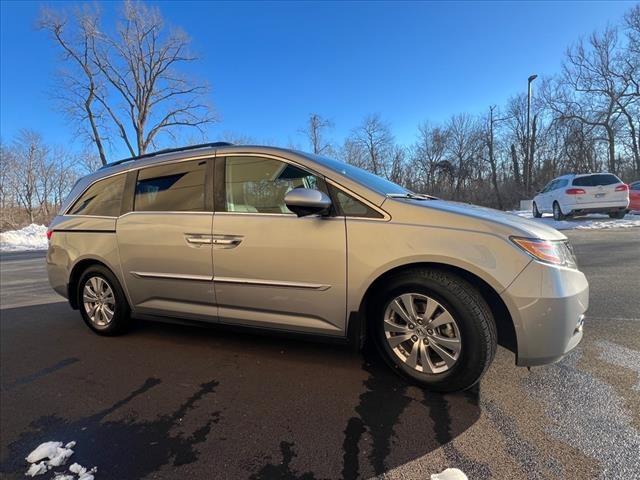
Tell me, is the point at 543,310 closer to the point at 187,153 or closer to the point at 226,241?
the point at 226,241

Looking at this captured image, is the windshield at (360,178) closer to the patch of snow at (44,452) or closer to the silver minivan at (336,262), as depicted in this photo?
the silver minivan at (336,262)

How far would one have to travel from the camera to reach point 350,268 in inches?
104

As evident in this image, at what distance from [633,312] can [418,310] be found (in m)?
3.04

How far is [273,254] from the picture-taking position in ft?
9.38

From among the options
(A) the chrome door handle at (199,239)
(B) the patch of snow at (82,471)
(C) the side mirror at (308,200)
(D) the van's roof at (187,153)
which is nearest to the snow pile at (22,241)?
(D) the van's roof at (187,153)

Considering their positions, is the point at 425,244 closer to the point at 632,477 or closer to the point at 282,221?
the point at 282,221

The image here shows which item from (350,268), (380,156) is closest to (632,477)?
(350,268)

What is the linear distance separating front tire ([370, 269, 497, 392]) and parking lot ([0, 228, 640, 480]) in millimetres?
160

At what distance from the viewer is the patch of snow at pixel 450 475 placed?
5.84 feet

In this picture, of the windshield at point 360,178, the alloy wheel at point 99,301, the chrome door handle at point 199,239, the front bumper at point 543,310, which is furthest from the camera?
the alloy wheel at point 99,301

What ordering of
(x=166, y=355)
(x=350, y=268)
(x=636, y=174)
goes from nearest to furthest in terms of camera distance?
(x=350, y=268)
(x=166, y=355)
(x=636, y=174)

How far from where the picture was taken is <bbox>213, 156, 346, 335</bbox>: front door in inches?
107

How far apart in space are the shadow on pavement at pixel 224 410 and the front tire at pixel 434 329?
0.52 ft

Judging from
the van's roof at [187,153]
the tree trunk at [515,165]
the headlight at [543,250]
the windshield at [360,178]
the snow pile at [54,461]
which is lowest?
the snow pile at [54,461]
